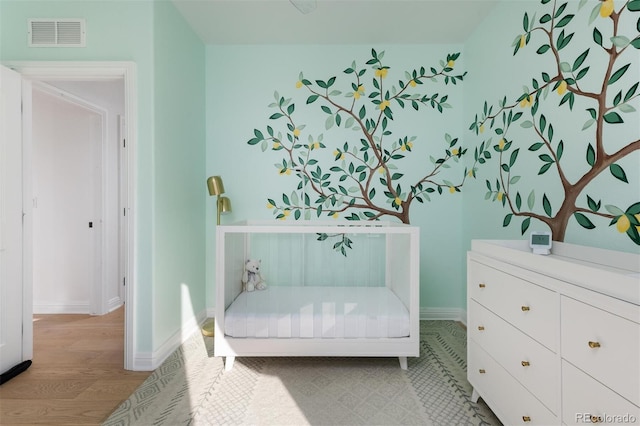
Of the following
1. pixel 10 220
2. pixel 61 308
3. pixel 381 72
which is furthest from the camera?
pixel 61 308

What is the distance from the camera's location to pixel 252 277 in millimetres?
2416

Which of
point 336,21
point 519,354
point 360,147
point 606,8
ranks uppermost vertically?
point 336,21

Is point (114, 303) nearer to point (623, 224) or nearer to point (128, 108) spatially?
point (128, 108)

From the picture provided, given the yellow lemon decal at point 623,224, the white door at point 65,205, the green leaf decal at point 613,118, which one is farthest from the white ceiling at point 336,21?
the yellow lemon decal at point 623,224

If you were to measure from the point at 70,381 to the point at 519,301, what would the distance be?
2.55 m

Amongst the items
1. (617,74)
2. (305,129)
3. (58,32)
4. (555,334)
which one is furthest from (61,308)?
(617,74)

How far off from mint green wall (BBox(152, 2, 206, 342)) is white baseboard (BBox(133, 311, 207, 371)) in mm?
62

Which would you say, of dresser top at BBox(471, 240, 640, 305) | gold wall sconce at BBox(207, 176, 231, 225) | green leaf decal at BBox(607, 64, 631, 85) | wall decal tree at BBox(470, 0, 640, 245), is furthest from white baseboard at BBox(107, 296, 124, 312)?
green leaf decal at BBox(607, 64, 631, 85)

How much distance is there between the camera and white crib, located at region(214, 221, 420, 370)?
2145 millimetres

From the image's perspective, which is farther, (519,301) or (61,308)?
(61,308)

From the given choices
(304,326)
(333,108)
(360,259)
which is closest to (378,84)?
(333,108)

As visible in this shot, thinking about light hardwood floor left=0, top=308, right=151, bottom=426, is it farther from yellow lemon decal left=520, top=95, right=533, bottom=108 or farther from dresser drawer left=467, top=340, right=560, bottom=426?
yellow lemon decal left=520, top=95, right=533, bottom=108

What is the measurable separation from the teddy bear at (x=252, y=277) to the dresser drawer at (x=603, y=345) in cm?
176

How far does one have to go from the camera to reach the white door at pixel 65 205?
338 cm
